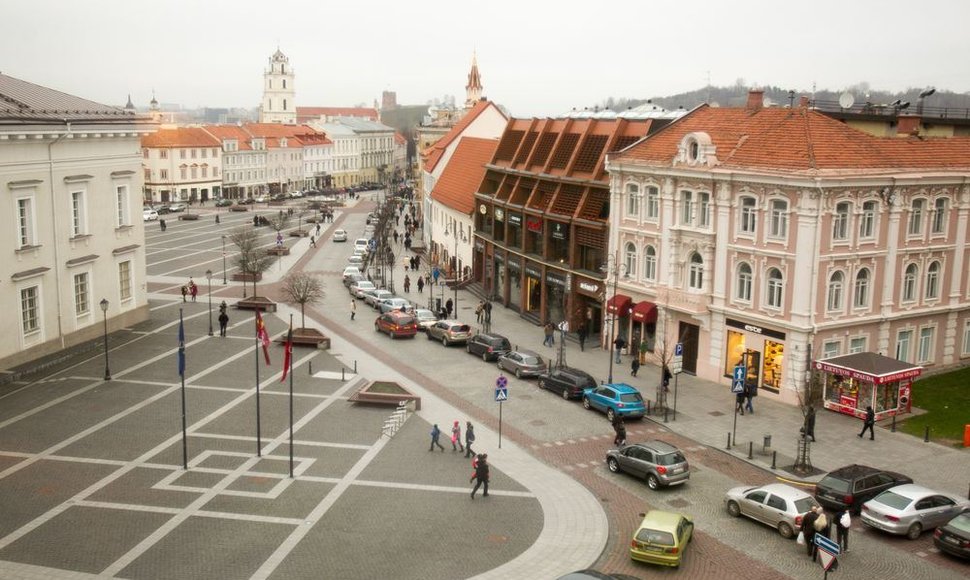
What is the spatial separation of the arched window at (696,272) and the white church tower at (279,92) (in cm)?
16624

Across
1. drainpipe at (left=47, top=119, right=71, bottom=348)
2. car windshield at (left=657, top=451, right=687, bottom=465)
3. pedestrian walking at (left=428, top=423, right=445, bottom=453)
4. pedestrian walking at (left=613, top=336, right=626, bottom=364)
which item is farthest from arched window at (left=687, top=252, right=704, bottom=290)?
drainpipe at (left=47, top=119, right=71, bottom=348)

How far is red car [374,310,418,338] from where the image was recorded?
4897 centimetres

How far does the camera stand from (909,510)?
23562 mm

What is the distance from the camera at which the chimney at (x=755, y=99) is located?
42844 millimetres

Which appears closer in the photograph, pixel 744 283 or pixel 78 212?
pixel 744 283

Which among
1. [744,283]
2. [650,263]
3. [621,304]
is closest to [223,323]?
[621,304]

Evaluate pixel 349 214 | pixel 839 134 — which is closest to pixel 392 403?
pixel 839 134

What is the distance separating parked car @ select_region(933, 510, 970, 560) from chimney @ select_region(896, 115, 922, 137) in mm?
26175

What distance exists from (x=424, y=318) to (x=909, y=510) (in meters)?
32.5

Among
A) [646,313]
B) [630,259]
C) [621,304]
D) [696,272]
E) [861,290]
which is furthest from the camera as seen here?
[630,259]

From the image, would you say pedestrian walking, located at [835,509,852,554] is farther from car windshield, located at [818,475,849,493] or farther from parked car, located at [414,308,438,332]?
parked car, located at [414,308,438,332]

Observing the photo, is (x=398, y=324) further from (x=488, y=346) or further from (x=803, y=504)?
(x=803, y=504)

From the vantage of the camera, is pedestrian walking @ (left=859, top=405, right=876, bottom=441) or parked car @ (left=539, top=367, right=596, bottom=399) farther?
parked car @ (left=539, top=367, right=596, bottom=399)

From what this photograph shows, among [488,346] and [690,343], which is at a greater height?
[690,343]
